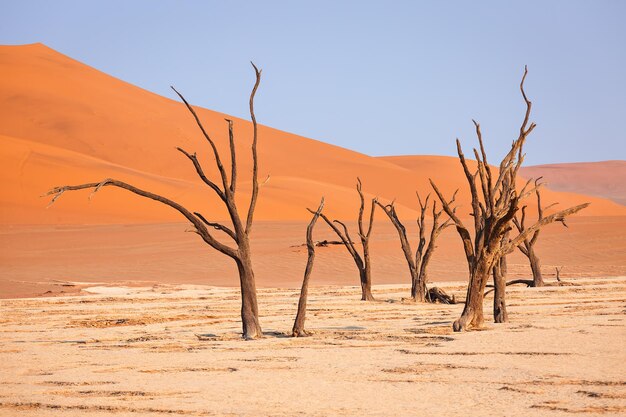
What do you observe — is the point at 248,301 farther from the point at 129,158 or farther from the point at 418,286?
the point at 129,158

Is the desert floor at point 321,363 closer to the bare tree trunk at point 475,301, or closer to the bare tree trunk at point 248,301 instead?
the bare tree trunk at point 248,301

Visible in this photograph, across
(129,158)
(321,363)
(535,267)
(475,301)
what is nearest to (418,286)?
(535,267)

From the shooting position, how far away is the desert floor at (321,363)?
858cm

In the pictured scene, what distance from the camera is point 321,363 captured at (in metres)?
11.3

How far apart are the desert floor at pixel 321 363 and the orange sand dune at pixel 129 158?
35427mm

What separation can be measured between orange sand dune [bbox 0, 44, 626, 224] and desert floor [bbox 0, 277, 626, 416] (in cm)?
3543

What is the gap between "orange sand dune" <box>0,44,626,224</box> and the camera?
56.1 m

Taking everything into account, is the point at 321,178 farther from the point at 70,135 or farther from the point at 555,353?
the point at 555,353

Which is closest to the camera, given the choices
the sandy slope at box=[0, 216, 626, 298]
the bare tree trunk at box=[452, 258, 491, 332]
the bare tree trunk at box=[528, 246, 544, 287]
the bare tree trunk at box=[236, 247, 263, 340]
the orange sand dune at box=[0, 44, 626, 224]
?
the bare tree trunk at box=[236, 247, 263, 340]

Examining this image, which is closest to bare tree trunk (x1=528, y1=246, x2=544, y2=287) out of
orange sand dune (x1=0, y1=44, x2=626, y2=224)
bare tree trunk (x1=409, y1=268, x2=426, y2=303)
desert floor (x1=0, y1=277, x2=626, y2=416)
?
bare tree trunk (x1=409, y1=268, x2=426, y2=303)

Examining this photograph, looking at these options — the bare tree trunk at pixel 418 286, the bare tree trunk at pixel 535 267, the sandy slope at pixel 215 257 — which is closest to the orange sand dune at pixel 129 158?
the sandy slope at pixel 215 257

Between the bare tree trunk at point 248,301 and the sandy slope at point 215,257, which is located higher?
the sandy slope at point 215,257

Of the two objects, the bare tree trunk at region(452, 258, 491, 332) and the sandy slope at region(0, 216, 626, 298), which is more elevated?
the sandy slope at region(0, 216, 626, 298)

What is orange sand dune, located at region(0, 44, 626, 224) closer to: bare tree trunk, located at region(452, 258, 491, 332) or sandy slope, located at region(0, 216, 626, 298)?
sandy slope, located at region(0, 216, 626, 298)
